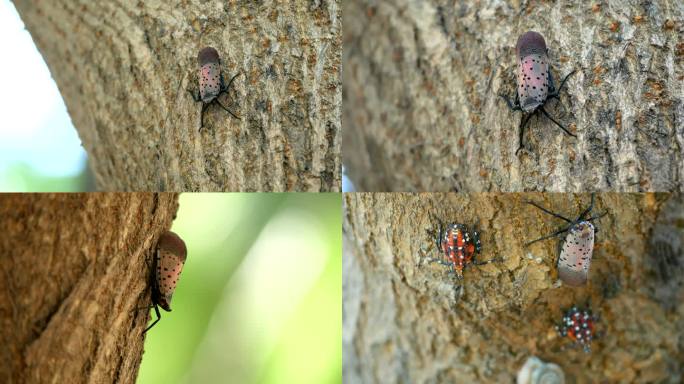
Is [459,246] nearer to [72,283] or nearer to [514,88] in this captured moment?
[514,88]

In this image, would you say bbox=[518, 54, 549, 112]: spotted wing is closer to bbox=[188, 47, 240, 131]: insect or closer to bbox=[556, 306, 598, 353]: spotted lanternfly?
bbox=[556, 306, 598, 353]: spotted lanternfly

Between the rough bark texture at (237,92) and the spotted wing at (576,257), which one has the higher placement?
the rough bark texture at (237,92)


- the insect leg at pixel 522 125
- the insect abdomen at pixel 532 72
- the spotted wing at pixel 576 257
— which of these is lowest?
the spotted wing at pixel 576 257

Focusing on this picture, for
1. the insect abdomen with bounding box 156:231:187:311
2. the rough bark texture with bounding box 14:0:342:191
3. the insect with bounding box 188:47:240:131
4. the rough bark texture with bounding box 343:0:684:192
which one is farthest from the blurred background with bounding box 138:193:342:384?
the rough bark texture with bounding box 343:0:684:192

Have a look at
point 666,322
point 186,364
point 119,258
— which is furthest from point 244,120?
point 666,322

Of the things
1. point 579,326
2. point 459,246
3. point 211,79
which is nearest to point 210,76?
point 211,79

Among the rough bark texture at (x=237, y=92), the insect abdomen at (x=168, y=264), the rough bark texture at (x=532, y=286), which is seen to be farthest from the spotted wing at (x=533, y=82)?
the insect abdomen at (x=168, y=264)

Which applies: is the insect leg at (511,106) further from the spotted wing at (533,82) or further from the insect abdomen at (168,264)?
the insect abdomen at (168,264)

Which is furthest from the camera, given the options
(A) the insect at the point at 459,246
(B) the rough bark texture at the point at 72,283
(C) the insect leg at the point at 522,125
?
(C) the insect leg at the point at 522,125
